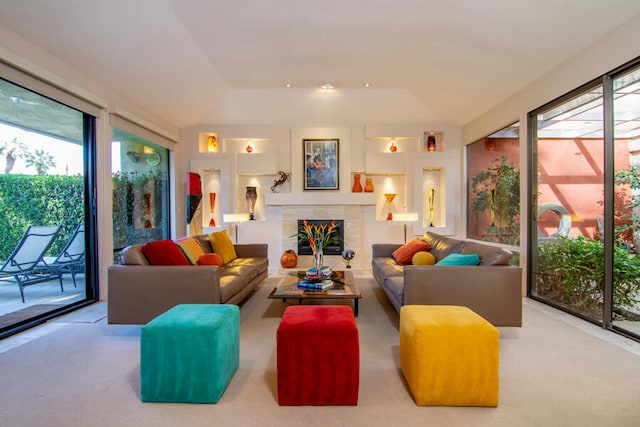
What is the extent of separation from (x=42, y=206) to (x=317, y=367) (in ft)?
11.9

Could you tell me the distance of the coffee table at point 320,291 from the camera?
319 cm

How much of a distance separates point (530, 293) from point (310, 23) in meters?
4.37

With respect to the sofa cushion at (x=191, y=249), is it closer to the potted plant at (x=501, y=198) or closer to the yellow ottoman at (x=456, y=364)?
the yellow ottoman at (x=456, y=364)

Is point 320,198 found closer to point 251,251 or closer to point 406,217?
point 406,217

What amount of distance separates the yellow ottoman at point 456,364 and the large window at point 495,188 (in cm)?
328

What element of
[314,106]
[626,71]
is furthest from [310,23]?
[626,71]

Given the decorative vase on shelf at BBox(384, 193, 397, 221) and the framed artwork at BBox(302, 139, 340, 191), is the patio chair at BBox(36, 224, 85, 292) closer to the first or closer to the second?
the framed artwork at BBox(302, 139, 340, 191)

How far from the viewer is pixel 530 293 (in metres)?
4.36

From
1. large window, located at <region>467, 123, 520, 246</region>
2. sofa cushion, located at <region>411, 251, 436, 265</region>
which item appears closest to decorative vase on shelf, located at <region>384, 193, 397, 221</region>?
large window, located at <region>467, 123, 520, 246</region>

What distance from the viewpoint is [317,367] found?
1.91 metres

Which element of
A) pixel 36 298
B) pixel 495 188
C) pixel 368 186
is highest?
pixel 368 186

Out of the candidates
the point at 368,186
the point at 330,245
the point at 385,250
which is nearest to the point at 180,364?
the point at 385,250

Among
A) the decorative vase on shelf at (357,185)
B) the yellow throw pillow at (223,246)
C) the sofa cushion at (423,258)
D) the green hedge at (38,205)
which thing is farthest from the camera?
the decorative vase on shelf at (357,185)

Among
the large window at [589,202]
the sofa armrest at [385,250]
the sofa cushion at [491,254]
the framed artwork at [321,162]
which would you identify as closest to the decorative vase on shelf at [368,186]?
the framed artwork at [321,162]
